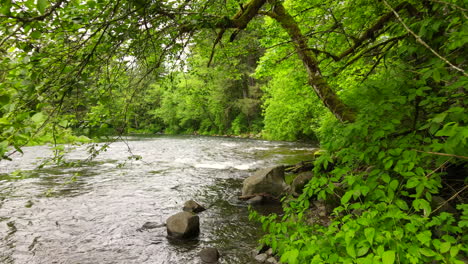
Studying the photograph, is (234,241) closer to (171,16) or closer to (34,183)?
(171,16)

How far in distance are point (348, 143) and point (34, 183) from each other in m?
12.2

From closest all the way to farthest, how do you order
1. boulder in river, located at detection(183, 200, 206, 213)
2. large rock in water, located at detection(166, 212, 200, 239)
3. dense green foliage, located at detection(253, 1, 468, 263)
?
dense green foliage, located at detection(253, 1, 468, 263) < large rock in water, located at detection(166, 212, 200, 239) < boulder in river, located at detection(183, 200, 206, 213)

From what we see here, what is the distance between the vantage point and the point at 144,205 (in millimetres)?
8461

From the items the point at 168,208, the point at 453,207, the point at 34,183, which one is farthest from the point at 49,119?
the point at 34,183

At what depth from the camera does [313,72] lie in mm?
6008

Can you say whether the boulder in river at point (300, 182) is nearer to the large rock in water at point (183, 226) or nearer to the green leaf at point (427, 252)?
the large rock in water at point (183, 226)

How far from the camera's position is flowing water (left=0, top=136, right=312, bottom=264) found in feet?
18.2

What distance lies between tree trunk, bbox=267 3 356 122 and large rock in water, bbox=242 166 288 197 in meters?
3.88

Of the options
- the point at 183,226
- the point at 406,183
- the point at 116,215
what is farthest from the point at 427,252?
the point at 116,215

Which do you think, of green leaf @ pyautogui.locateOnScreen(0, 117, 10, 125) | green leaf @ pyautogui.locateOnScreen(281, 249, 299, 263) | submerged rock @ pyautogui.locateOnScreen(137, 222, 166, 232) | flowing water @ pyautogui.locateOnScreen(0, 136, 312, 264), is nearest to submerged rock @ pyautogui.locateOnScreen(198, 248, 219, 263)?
flowing water @ pyautogui.locateOnScreen(0, 136, 312, 264)

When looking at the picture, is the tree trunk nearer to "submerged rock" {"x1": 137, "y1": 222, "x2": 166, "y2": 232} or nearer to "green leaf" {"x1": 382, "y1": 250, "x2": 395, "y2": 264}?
"green leaf" {"x1": 382, "y1": 250, "x2": 395, "y2": 264}

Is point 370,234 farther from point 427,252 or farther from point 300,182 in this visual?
point 300,182

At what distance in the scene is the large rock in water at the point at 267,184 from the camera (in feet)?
28.7

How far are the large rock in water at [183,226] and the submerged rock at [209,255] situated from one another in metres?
0.88
